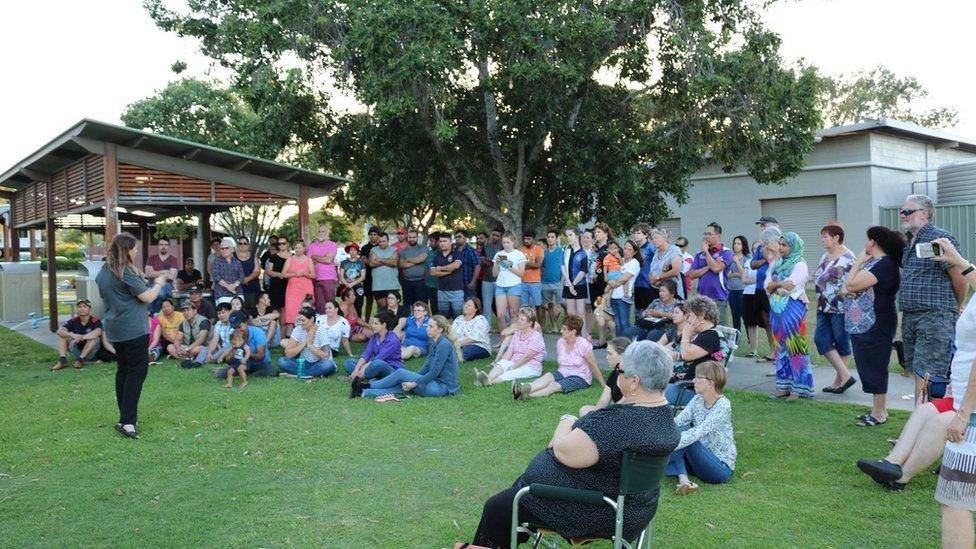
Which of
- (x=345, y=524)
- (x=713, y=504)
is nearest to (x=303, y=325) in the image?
(x=345, y=524)

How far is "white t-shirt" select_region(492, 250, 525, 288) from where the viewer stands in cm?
1213

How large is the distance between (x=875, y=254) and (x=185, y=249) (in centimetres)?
2360

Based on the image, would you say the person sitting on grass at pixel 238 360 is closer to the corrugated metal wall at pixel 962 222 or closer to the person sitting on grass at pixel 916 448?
the person sitting on grass at pixel 916 448

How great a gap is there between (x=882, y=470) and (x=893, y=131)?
1991 centimetres

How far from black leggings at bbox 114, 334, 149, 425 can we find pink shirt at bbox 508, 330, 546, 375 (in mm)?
4334

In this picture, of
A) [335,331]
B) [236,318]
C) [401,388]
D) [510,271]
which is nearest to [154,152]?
[236,318]

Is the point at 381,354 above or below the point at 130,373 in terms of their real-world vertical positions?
below

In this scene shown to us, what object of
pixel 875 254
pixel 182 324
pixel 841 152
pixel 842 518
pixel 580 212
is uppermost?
pixel 841 152

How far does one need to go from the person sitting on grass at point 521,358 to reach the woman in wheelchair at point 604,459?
5735mm

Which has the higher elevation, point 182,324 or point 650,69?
point 650,69

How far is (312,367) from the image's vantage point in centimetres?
1070

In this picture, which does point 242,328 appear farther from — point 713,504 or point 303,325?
point 713,504

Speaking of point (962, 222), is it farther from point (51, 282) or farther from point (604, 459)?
point (51, 282)

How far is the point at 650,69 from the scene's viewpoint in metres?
17.7
